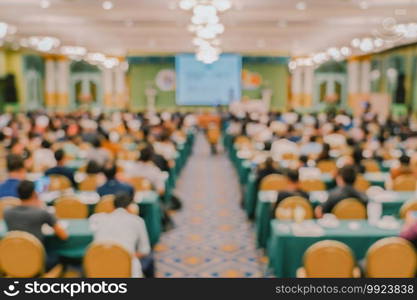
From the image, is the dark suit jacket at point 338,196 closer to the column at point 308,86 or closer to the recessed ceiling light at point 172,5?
the recessed ceiling light at point 172,5

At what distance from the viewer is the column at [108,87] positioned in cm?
3062

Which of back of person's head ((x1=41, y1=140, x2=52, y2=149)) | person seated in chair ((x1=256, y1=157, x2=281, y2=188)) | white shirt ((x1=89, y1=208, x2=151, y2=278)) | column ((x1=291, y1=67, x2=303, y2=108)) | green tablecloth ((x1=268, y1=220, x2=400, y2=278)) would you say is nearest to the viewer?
white shirt ((x1=89, y1=208, x2=151, y2=278))

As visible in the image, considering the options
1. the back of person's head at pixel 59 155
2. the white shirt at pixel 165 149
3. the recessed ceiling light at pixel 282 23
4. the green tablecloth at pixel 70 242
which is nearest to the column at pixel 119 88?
the recessed ceiling light at pixel 282 23

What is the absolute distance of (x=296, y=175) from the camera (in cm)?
620

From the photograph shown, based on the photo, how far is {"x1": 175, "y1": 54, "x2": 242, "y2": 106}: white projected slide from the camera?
29.0m

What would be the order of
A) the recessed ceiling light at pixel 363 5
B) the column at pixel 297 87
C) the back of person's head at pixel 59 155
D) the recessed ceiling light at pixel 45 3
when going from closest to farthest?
Result: the back of person's head at pixel 59 155 → the recessed ceiling light at pixel 363 5 → the recessed ceiling light at pixel 45 3 → the column at pixel 297 87

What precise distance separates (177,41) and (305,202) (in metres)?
17.7

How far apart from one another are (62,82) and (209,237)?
23.4 metres

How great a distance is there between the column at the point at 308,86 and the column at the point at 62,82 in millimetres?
13895

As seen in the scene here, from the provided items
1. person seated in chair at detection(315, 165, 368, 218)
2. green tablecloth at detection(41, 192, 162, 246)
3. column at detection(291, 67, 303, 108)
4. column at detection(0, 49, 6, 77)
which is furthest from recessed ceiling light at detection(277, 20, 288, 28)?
column at detection(291, 67, 303, 108)

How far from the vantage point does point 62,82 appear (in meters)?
29.0

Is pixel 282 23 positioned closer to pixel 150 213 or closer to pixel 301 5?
pixel 301 5

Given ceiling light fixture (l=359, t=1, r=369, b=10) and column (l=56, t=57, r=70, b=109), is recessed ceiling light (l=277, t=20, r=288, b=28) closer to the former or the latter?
ceiling light fixture (l=359, t=1, r=369, b=10)

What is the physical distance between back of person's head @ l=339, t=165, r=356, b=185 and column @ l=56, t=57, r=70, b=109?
2540 cm
